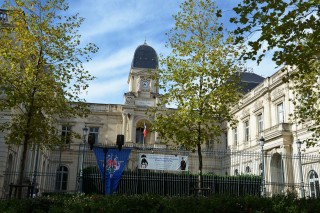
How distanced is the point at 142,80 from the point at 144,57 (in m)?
3.57

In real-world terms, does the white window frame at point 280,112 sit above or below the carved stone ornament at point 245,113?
below

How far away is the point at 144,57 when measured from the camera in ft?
132

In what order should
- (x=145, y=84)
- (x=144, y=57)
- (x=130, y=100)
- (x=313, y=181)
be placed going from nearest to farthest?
(x=313, y=181), (x=130, y=100), (x=145, y=84), (x=144, y=57)

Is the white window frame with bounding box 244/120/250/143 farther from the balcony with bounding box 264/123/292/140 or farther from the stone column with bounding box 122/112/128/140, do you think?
the stone column with bounding box 122/112/128/140

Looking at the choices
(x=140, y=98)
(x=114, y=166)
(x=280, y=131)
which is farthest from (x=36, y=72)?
(x=140, y=98)

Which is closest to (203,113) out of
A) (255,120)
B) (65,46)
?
(65,46)

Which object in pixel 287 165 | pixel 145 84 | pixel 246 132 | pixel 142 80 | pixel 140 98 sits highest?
pixel 142 80

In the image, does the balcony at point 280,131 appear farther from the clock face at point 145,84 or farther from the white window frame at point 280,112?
the clock face at point 145,84

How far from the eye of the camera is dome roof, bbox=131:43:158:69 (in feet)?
130

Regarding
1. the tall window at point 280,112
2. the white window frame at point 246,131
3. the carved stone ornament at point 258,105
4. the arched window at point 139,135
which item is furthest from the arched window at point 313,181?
the arched window at point 139,135

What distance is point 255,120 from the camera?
95.0 ft

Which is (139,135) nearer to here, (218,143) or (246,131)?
(246,131)

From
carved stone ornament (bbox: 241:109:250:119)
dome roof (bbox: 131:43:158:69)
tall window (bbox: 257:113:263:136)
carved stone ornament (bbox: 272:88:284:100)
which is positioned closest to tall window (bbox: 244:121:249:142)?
carved stone ornament (bbox: 241:109:250:119)

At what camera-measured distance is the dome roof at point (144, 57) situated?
39.6 metres
